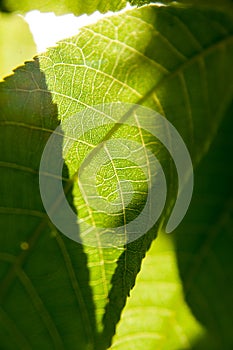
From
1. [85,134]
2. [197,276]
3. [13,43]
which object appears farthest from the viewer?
[13,43]

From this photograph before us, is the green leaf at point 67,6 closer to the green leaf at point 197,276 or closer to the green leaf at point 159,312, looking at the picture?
the green leaf at point 197,276

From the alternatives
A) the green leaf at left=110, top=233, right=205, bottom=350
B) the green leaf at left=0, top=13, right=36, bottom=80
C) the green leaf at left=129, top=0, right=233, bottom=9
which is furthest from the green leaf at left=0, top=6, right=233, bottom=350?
the green leaf at left=0, top=13, right=36, bottom=80

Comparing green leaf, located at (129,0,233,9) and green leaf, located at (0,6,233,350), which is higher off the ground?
green leaf, located at (129,0,233,9)

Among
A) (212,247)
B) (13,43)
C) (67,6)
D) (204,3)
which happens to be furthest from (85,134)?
(13,43)

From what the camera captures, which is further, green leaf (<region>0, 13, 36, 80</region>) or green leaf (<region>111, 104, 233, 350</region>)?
green leaf (<region>0, 13, 36, 80</region>)

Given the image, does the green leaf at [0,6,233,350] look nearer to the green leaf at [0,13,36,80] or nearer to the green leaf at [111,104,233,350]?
the green leaf at [111,104,233,350]

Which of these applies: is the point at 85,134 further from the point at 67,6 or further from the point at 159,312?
the point at 159,312
